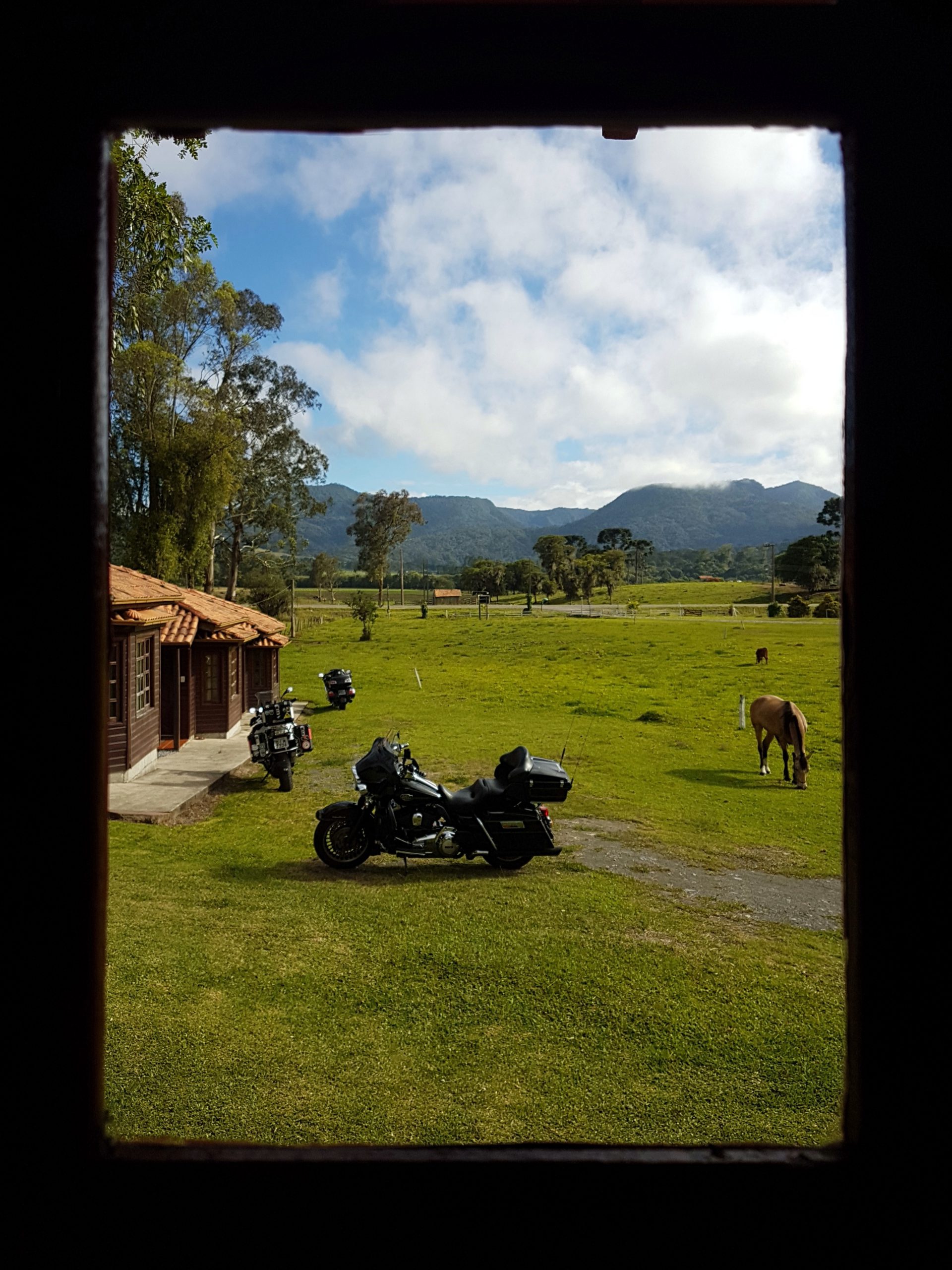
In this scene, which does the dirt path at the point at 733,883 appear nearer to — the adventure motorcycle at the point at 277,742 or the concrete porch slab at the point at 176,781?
the adventure motorcycle at the point at 277,742

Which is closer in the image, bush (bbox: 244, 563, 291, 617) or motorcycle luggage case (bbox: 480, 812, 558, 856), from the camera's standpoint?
motorcycle luggage case (bbox: 480, 812, 558, 856)

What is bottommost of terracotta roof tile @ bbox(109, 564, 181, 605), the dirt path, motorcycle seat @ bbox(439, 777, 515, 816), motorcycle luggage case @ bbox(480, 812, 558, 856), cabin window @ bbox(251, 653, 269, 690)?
the dirt path

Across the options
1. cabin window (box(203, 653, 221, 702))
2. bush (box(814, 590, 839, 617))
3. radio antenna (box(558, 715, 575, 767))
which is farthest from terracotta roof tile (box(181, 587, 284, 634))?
bush (box(814, 590, 839, 617))

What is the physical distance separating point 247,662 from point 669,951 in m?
15.3

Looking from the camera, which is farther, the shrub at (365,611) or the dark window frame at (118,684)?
the shrub at (365,611)

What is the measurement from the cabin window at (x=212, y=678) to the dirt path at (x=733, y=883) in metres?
8.94

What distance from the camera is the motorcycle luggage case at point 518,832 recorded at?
8.07 metres

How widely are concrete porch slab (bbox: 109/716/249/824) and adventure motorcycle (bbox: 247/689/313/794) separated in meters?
0.85

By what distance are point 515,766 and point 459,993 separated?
2.78 metres

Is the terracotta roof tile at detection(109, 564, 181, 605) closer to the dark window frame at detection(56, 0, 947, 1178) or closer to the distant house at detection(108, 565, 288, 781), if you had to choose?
the distant house at detection(108, 565, 288, 781)

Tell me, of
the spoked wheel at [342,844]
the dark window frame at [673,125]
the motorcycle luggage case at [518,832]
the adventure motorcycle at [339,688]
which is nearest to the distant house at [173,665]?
the adventure motorcycle at [339,688]

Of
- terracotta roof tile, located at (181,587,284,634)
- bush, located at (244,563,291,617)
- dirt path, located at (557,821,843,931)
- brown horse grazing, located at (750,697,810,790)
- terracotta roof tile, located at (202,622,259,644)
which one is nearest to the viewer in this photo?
dirt path, located at (557,821,843,931)

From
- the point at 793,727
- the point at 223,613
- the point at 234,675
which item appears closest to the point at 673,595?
the point at 234,675

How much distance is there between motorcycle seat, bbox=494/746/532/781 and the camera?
26.0 feet
